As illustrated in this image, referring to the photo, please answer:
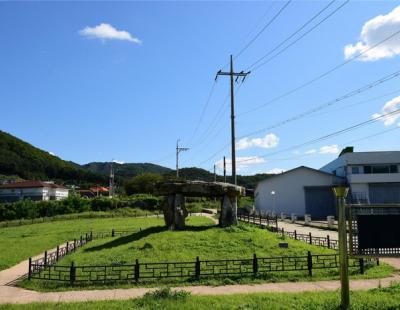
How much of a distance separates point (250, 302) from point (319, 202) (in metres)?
43.5

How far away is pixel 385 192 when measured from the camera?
5191 cm

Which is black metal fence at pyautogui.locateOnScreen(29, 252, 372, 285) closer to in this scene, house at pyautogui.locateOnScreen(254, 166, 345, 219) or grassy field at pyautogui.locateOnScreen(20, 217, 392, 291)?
grassy field at pyautogui.locateOnScreen(20, 217, 392, 291)

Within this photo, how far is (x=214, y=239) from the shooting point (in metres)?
21.5

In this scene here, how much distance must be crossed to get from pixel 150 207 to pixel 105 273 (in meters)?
61.0

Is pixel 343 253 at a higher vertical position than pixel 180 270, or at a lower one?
higher

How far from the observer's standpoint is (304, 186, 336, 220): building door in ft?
172

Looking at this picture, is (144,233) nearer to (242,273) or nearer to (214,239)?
(214,239)

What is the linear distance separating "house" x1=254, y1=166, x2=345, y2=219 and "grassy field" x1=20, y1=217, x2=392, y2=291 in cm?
3052

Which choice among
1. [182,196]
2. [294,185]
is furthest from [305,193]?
[182,196]

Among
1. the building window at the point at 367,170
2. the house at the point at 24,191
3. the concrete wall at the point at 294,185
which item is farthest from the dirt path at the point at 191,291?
the house at the point at 24,191

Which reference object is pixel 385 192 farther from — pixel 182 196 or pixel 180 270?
pixel 180 270

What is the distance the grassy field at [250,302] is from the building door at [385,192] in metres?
42.3

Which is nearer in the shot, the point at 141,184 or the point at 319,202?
the point at 319,202

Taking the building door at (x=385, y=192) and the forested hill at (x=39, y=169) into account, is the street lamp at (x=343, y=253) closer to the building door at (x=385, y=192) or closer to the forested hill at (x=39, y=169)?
the building door at (x=385, y=192)
